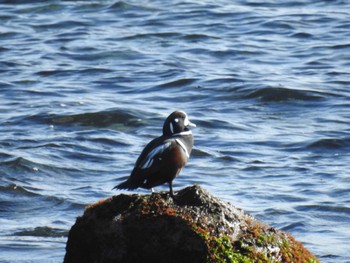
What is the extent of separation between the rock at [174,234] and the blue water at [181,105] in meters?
1.94

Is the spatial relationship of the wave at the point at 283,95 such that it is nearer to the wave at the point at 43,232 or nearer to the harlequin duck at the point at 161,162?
the wave at the point at 43,232

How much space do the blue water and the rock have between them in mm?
1941

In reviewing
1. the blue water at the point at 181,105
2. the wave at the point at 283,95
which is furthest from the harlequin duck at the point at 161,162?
the wave at the point at 283,95

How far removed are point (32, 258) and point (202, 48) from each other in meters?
10.6

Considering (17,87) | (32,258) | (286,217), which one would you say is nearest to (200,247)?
(32,258)

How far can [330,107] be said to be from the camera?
14.8 m

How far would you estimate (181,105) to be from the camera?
14844mm

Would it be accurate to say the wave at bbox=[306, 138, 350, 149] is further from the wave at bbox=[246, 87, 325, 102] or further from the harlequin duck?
the harlequin duck

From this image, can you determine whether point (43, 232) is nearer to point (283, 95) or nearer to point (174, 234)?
point (174, 234)

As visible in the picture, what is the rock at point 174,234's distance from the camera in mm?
6188

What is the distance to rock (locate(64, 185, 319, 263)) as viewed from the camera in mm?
6188

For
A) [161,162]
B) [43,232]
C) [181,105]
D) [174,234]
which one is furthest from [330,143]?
[174,234]

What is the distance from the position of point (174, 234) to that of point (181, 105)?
342 inches

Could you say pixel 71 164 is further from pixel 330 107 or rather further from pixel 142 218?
pixel 142 218
